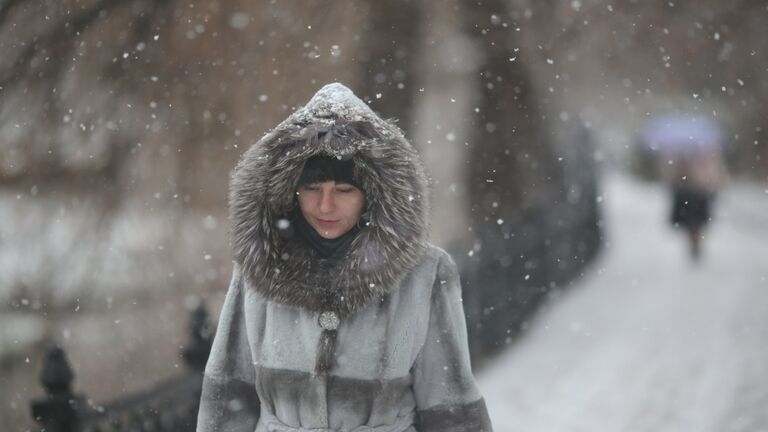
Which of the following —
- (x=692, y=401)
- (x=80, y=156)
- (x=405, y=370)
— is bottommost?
(x=405, y=370)

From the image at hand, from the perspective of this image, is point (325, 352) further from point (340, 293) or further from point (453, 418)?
point (453, 418)

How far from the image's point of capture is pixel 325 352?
1443 mm

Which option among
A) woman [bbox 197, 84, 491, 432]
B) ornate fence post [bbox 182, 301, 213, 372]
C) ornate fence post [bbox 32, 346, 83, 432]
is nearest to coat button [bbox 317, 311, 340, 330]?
woman [bbox 197, 84, 491, 432]

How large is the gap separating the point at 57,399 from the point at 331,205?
222 centimetres

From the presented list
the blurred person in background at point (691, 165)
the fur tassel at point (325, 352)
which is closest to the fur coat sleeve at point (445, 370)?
the fur tassel at point (325, 352)

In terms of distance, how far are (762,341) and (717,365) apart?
0.31 meters

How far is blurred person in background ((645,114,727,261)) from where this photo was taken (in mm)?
5031

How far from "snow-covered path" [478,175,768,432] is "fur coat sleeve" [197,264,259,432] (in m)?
2.72

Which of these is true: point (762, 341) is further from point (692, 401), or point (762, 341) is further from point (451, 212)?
point (451, 212)

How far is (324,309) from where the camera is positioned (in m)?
1.45

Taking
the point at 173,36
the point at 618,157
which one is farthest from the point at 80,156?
the point at 618,157

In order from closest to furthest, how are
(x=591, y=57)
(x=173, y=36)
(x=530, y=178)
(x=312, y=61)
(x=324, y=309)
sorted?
(x=324, y=309) → (x=173, y=36) → (x=312, y=61) → (x=591, y=57) → (x=530, y=178)

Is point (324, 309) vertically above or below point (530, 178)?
below

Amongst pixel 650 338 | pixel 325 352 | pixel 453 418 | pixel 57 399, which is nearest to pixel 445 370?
pixel 453 418
